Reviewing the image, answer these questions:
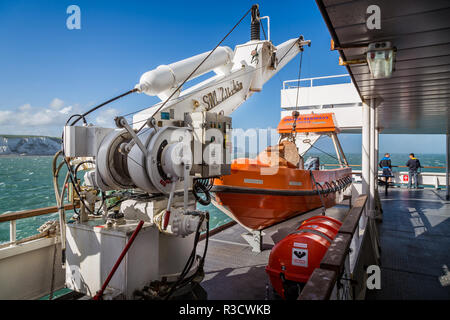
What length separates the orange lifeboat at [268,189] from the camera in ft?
14.9

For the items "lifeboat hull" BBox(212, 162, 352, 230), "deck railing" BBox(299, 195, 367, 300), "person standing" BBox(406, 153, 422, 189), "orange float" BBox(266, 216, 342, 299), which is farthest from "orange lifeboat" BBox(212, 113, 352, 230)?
"person standing" BBox(406, 153, 422, 189)

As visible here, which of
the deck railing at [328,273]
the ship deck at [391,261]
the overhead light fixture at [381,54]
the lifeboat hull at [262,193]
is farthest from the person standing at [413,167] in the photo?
the deck railing at [328,273]

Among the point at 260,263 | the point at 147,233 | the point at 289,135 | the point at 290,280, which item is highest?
the point at 289,135

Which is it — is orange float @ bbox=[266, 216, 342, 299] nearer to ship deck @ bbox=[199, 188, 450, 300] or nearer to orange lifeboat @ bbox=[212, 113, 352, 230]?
ship deck @ bbox=[199, 188, 450, 300]

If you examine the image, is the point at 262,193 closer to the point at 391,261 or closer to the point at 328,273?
the point at 391,261

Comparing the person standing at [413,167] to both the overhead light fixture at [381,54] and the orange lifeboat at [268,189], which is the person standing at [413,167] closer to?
the orange lifeboat at [268,189]

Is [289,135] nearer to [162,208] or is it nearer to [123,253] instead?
[162,208]

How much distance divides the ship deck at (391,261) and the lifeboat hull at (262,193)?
38cm

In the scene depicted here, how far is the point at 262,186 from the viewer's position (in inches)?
178

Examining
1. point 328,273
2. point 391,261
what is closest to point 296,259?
point 328,273

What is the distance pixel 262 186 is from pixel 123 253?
2695 mm

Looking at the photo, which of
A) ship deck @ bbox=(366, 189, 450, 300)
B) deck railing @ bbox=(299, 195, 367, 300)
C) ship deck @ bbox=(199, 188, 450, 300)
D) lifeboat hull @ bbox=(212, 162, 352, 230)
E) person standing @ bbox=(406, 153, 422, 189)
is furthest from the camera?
person standing @ bbox=(406, 153, 422, 189)

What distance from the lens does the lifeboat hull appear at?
4527 millimetres
